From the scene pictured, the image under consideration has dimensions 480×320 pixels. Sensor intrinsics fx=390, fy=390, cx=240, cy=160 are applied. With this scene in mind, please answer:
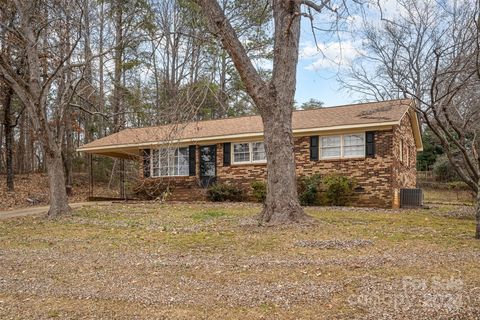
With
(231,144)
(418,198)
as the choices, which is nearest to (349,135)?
(418,198)

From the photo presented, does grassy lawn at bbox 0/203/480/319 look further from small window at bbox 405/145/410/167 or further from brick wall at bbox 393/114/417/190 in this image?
small window at bbox 405/145/410/167

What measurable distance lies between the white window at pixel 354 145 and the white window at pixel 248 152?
336 cm

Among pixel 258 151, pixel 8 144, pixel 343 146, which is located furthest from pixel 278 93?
pixel 8 144

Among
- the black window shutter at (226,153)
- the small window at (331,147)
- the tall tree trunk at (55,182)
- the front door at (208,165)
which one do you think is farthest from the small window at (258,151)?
the tall tree trunk at (55,182)

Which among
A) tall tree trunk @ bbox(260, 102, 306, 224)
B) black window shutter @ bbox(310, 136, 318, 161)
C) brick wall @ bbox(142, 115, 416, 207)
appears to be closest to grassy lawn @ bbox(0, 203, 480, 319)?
tall tree trunk @ bbox(260, 102, 306, 224)

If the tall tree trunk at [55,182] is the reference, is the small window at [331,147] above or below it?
above

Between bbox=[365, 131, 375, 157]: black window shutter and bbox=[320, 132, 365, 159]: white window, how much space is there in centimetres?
Answer: 16

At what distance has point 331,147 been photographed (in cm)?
1483

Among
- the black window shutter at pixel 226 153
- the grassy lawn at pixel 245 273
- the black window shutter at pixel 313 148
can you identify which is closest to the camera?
the grassy lawn at pixel 245 273

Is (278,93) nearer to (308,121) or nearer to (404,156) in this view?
(308,121)

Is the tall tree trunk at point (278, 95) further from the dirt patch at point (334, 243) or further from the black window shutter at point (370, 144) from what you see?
the black window shutter at point (370, 144)

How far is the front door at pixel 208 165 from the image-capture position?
17.2 metres

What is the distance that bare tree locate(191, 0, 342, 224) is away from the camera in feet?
26.9

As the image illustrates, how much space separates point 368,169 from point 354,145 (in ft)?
3.40
